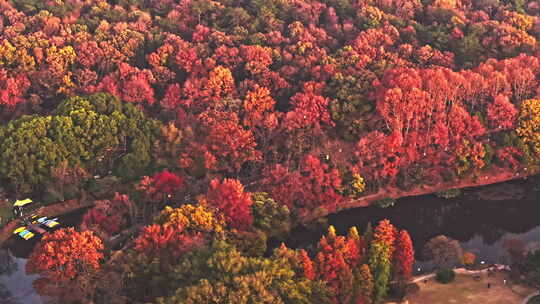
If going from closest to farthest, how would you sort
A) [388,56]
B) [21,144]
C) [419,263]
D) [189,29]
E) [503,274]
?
[503,274] < [419,263] < [21,144] < [388,56] < [189,29]

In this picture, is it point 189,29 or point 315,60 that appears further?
point 189,29

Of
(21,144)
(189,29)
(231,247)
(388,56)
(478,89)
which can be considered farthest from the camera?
(189,29)

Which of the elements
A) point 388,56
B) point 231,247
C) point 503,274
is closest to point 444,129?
point 388,56

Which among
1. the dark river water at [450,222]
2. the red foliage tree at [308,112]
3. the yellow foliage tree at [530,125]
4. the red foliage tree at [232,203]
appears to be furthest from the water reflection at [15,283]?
the yellow foliage tree at [530,125]

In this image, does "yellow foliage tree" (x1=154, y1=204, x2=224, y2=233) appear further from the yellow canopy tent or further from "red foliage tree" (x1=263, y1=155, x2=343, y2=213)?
the yellow canopy tent

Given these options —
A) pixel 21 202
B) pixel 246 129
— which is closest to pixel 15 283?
pixel 21 202

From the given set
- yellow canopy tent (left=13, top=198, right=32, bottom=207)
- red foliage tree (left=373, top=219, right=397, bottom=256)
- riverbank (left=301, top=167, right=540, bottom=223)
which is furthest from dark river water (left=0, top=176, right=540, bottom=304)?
red foliage tree (left=373, top=219, right=397, bottom=256)

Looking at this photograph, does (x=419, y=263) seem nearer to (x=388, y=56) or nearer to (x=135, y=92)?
(x=388, y=56)
